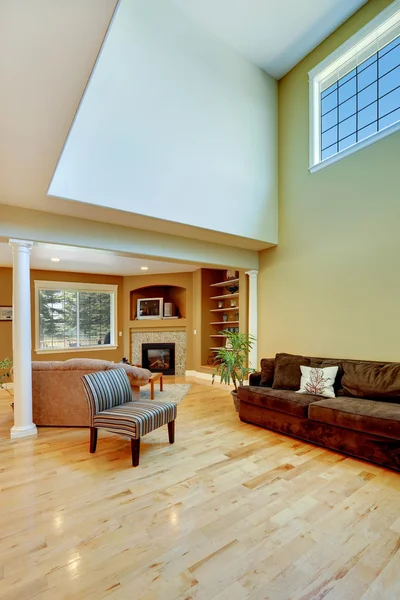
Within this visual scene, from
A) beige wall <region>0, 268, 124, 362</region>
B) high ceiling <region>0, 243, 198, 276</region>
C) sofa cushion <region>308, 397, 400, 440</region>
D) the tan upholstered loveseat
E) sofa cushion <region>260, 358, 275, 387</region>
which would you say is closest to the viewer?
sofa cushion <region>308, 397, 400, 440</region>

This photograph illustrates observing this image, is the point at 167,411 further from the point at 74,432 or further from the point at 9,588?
the point at 9,588

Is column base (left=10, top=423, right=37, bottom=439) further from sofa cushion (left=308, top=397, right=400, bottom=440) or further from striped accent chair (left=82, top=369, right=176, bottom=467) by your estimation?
sofa cushion (left=308, top=397, right=400, bottom=440)

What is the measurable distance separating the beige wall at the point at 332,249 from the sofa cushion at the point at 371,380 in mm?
323

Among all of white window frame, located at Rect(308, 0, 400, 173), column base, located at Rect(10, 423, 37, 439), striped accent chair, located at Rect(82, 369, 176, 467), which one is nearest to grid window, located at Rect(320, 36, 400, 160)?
white window frame, located at Rect(308, 0, 400, 173)

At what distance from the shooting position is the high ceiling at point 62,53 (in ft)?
4.21

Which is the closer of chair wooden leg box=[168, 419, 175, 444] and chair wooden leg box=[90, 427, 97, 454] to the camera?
chair wooden leg box=[90, 427, 97, 454]

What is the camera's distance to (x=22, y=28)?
1.30 m

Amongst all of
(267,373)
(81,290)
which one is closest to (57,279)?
(81,290)

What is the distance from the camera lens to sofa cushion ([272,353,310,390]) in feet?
13.1

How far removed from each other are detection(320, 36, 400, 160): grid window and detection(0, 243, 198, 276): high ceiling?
3.42m

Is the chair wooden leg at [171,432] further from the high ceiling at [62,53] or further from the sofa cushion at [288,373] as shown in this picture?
the high ceiling at [62,53]

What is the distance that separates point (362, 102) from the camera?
4.13 meters

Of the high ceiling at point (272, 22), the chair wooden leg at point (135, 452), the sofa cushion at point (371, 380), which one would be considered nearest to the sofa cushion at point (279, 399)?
the sofa cushion at point (371, 380)

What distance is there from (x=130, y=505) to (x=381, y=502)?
6.12 ft
